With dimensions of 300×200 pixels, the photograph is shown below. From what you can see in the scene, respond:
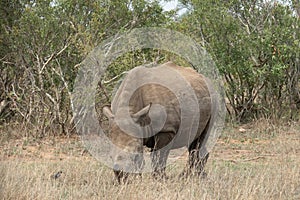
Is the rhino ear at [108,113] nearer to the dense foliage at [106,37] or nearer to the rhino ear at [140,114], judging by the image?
the rhino ear at [140,114]

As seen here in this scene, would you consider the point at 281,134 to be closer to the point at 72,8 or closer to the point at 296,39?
the point at 296,39

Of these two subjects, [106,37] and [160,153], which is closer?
[160,153]

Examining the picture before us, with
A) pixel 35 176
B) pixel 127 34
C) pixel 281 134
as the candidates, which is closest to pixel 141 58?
pixel 127 34

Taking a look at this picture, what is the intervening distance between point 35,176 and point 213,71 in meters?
8.29

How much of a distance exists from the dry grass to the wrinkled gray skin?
0.29 meters

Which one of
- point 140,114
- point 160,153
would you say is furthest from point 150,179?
point 140,114

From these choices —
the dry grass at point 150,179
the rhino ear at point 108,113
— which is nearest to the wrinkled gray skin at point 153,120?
the rhino ear at point 108,113

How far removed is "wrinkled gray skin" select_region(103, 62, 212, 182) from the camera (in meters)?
5.96

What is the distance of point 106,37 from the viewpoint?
12.2 meters

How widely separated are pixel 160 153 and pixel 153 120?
23.6 inches

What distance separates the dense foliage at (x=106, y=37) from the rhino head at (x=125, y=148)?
18.7ft

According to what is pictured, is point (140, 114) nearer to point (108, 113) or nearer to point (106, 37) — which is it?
point (108, 113)

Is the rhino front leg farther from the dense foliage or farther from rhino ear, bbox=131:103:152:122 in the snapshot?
the dense foliage

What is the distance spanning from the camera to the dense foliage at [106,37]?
11.8 metres
